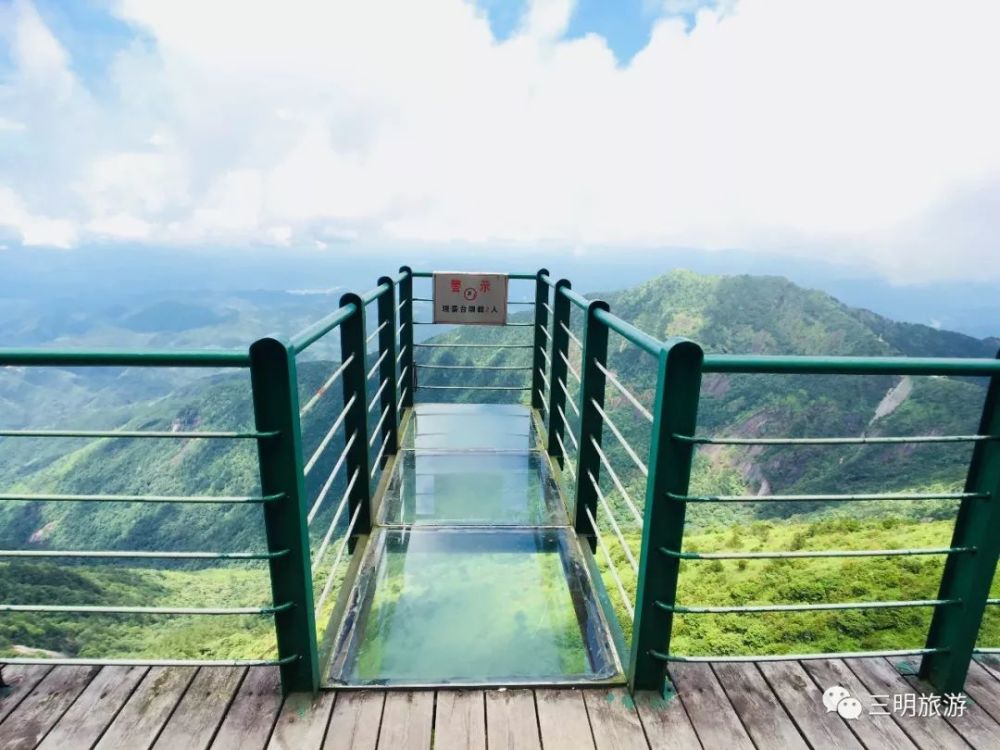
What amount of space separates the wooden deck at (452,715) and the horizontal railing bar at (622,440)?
67 centimetres

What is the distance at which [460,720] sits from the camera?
1.62 m

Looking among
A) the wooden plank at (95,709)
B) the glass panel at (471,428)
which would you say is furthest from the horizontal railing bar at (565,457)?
the wooden plank at (95,709)

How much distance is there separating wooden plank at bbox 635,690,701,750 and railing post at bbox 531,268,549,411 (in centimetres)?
270

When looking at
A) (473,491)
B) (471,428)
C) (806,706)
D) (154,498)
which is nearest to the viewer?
(154,498)

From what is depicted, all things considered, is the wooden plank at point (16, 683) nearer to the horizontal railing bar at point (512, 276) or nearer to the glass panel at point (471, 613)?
the glass panel at point (471, 613)

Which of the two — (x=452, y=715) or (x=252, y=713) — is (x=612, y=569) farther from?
(x=252, y=713)

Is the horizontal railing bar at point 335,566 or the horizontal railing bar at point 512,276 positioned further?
the horizontal railing bar at point 512,276

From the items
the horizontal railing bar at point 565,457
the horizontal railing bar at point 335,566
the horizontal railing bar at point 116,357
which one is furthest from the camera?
the horizontal railing bar at point 565,457

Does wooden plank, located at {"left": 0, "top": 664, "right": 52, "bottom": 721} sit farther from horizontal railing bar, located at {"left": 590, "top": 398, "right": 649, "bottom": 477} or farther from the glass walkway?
horizontal railing bar, located at {"left": 590, "top": 398, "right": 649, "bottom": 477}

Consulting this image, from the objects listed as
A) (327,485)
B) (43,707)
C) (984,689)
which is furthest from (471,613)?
(984,689)

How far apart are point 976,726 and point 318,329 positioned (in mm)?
2165

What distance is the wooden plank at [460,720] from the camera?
5.08 ft

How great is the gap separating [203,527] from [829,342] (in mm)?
49380

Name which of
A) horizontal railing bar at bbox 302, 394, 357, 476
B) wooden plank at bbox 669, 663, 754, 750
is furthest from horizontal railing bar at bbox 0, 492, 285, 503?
wooden plank at bbox 669, 663, 754, 750
